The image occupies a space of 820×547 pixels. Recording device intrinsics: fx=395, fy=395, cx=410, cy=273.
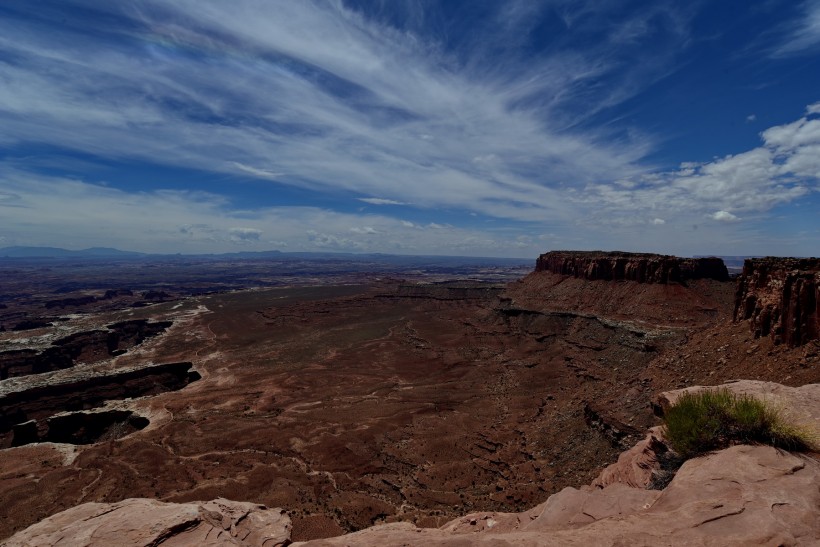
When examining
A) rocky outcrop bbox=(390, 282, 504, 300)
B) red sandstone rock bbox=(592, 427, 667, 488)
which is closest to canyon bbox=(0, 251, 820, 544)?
red sandstone rock bbox=(592, 427, 667, 488)

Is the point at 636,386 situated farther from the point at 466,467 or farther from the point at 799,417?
the point at 799,417

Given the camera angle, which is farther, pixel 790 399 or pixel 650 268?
pixel 650 268

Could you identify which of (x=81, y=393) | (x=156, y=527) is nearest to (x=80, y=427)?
(x=81, y=393)

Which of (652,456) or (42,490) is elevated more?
(652,456)

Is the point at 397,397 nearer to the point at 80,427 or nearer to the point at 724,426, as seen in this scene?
the point at 80,427

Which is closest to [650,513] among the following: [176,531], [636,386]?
[176,531]
